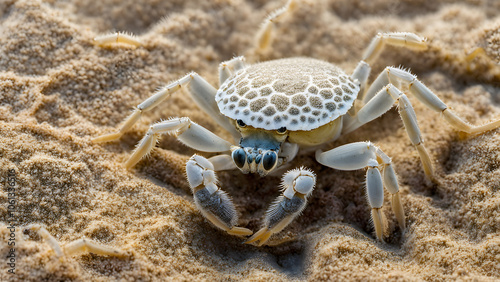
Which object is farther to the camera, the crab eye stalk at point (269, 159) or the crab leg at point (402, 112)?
the crab leg at point (402, 112)

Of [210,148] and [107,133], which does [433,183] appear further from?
[107,133]

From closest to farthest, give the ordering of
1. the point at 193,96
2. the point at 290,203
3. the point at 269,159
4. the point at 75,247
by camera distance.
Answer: the point at 75,247
the point at 290,203
the point at 269,159
the point at 193,96

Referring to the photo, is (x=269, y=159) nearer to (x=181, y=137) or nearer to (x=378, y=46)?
(x=181, y=137)

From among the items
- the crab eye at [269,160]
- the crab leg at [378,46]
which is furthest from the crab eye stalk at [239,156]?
the crab leg at [378,46]

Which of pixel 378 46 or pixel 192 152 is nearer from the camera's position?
pixel 192 152

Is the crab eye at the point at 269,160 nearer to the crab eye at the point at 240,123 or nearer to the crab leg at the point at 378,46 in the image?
the crab eye at the point at 240,123

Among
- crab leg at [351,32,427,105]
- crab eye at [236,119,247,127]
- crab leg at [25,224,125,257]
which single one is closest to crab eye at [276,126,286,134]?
crab eye at [236,119,247,127]

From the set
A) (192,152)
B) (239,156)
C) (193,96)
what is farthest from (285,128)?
(192,152)

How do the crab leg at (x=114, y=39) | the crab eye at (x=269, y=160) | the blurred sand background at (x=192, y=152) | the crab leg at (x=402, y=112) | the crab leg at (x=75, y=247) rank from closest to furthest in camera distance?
the crab leg at (x=75, y=247) < the blurred sand background at (x=192, y=152) < the crab eye at (x=269, y=160) < the crab leg at (x=402, y=112) < the crab leg at (x=114, y=39)

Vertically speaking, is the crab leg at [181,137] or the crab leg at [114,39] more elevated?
the crab leg at [114,39]
